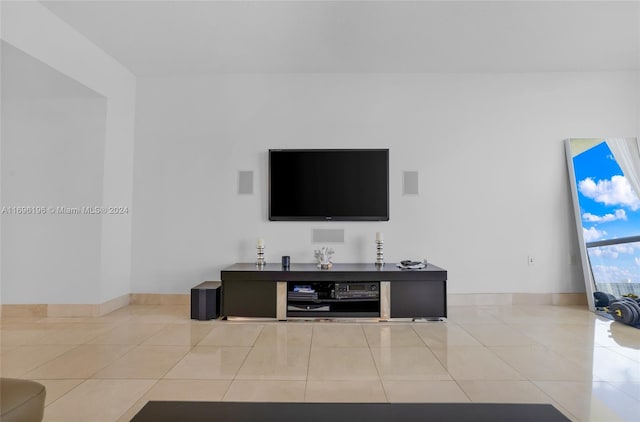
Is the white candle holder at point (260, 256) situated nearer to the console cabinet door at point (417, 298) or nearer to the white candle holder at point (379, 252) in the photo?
the white candle holder at point (379, 252)

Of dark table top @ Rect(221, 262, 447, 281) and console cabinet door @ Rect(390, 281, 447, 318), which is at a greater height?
dark table top @ Rect(221, 262, 447, 281)

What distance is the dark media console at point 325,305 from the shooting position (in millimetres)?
3648

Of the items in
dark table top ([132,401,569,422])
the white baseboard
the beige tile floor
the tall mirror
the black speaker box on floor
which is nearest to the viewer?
dark table top ([132,401,569,422])

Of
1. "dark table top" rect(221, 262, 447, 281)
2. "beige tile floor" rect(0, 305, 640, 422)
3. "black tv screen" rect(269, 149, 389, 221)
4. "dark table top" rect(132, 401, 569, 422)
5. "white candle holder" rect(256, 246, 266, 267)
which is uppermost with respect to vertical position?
"black tv screen" rect(269, 149, 389, 221)

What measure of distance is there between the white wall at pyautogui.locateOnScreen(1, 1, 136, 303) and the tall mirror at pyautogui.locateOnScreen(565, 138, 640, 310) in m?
5.19

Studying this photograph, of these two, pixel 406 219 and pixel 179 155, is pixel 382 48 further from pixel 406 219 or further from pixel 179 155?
pixel 179 155

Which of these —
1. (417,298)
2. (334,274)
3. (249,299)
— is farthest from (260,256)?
(417,298)

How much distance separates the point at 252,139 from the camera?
4.41 m

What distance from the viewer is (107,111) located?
13.0ft

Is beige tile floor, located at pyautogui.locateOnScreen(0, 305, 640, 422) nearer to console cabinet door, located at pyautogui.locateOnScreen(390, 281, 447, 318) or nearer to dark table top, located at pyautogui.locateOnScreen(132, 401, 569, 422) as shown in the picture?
console cabinet door, located at pyautogui.locateOnScreen(390, 281, 447, 318)

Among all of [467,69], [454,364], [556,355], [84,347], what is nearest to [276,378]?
[454,364]

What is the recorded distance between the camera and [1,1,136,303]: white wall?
117 inches

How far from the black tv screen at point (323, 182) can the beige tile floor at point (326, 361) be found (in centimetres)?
131

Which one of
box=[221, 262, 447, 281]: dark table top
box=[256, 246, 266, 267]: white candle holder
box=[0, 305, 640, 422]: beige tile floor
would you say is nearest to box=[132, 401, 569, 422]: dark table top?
box=[0, 305, 640, 422]: beige tile floor
